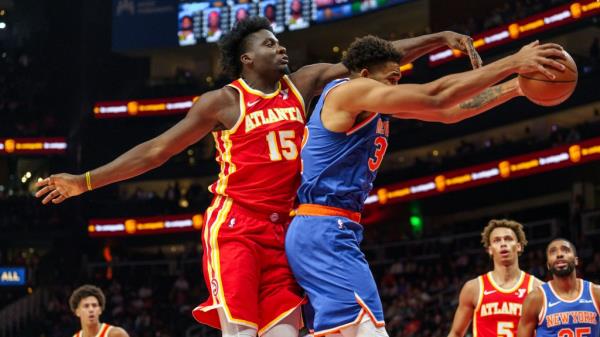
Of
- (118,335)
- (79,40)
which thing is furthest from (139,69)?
(118,335)

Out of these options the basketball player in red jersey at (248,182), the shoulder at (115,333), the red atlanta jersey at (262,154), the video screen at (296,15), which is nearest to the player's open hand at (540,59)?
the basketball player in red jersey at (248,182)

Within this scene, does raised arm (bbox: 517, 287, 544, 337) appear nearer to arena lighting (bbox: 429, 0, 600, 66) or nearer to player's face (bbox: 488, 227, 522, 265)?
player's face (bbox: 488, 227, 522, 265)

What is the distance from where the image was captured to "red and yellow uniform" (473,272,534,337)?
820 cm

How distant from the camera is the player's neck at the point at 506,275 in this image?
27.5 feet

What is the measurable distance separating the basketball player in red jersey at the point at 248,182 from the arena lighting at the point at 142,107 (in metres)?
28.7

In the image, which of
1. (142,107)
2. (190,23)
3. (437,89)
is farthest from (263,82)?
(190,23)

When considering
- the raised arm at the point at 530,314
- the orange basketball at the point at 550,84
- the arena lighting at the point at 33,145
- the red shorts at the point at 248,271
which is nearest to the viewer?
the orange basketball at the point at 550,84

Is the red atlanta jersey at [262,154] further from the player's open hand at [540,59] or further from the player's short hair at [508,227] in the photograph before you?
the player's short hair at [508,227]

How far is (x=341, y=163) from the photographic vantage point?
4.97 meters

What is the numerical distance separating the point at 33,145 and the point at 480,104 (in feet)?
99.2

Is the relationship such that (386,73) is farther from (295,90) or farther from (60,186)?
(60,186)

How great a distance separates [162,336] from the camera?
24.8 meters

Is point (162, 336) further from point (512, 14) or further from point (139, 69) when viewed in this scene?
point (139, 69)

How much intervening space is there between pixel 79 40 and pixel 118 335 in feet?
97.4
